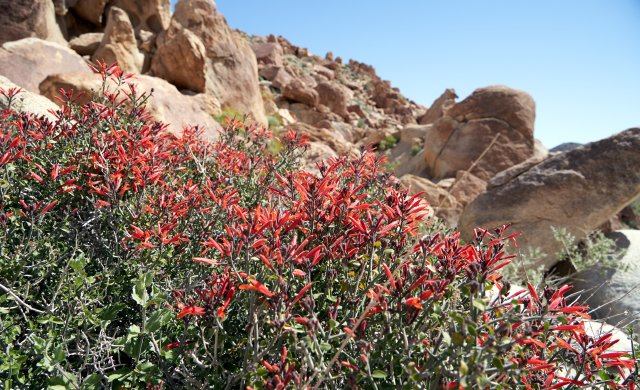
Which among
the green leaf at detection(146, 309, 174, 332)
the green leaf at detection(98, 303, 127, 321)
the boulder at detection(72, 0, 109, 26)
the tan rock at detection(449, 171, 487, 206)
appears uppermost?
the boulder at detection(72, 0, 109, 26)

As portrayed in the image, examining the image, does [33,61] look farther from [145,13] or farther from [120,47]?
[145,13]

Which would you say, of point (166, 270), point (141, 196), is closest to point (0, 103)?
point (141, 196)

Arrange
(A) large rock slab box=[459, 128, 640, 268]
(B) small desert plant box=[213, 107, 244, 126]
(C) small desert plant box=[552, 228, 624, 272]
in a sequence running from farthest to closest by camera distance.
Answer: (B) small desert plant box=[213, 107, 244, 126]
(A) large rock slab box=[459, 128, 640, 268]
(C) small desert plant box=[552, 228, 624, 272]

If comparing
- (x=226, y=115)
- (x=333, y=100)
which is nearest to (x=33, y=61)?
(x=226, y=115)

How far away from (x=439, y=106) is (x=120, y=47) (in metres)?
22.5

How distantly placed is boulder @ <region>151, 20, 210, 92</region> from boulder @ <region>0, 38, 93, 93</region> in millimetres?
2512

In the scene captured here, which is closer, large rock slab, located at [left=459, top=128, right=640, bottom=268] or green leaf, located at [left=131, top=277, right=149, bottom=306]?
green leaf, located at [left=131, top=277, right=149, bottom=306]

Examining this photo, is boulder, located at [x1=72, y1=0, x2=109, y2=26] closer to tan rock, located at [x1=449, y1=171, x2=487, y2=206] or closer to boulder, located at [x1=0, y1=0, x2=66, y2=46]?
boulder, located at [x1=0, y1=0, x2=66, y2=46]

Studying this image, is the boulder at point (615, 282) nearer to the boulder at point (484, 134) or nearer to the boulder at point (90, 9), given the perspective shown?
the boulder at point (484, 134)

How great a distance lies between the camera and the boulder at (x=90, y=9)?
15664mm

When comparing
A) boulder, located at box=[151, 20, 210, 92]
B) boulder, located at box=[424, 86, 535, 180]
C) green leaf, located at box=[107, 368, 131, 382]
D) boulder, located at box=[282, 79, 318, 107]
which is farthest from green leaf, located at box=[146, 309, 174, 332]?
boulder, located at box=[282, 79, 318, 107]

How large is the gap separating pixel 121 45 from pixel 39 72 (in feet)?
12.7

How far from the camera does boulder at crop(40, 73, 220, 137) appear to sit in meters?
5.88

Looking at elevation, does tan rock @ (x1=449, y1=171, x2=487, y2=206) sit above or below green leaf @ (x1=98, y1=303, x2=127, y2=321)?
above
